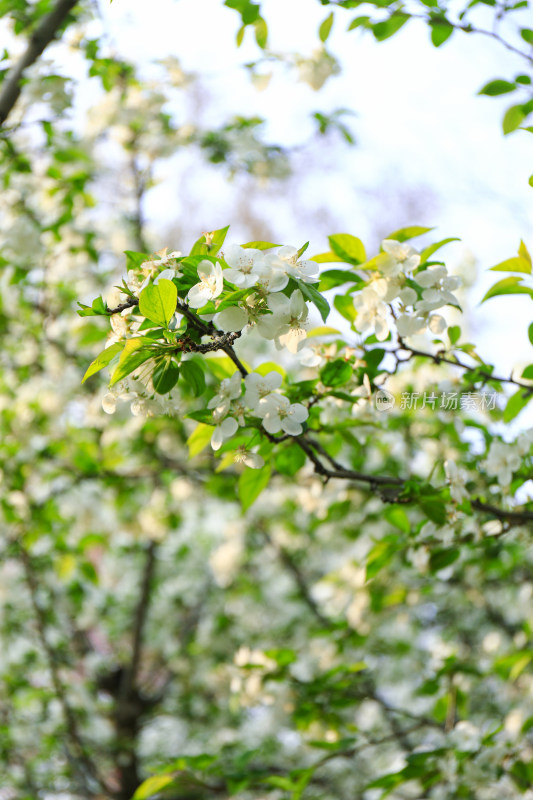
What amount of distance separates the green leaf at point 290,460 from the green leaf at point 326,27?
3.37ft

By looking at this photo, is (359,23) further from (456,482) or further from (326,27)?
(456,482)

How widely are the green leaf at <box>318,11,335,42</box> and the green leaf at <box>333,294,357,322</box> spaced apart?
0.77 meters

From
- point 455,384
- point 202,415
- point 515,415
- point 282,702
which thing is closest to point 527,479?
point 515,415

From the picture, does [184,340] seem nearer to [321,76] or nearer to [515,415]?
[515,415]

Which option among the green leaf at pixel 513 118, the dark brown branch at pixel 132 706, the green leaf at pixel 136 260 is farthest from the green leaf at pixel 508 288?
the dark brown branch at pixel 132 706

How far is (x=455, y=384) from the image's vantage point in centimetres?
144

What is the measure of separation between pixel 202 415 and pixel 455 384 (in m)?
0.66

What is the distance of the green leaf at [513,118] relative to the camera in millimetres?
1323

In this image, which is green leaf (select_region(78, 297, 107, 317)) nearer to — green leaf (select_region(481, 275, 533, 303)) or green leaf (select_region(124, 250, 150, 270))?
green leaf (select_region(124, 250, 150, 270))

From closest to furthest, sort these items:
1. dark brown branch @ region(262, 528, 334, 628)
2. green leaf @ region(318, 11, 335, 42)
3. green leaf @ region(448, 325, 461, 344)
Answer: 1. green leaf @ region(448, 325, 461, 344)
2. green leaf @ region(318, 11, 335, 42)
3. dark brown branch @ region(262, 528, 334, 628)

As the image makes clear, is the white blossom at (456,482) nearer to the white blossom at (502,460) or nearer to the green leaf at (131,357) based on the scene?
the white blossom at (502,460)

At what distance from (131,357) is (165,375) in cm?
8

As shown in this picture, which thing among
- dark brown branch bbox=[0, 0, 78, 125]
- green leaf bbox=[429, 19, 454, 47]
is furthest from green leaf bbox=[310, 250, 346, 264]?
dark brown branch bbox=[0, 0, 78, 125]

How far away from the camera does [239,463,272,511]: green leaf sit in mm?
1219
